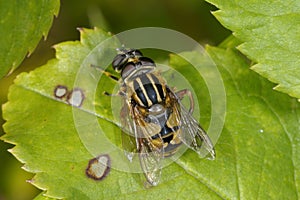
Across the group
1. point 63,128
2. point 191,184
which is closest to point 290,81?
point 191,184

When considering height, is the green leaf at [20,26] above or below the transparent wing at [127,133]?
above

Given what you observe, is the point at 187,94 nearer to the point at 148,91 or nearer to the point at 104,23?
the point at 148,91

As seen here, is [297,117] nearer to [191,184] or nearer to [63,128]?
[191,184]

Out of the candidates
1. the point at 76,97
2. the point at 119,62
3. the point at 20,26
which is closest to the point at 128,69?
the point at 119,62

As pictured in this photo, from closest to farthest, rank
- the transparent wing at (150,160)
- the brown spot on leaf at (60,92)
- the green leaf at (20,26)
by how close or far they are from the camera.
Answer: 1. the green leaf at (20,26)
2. the transparent wing at (150,160)
3. the brown spot on leaf at (60,92)

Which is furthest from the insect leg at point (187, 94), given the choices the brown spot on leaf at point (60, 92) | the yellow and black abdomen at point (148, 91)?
the brown spot on leaf at point (60, 92)

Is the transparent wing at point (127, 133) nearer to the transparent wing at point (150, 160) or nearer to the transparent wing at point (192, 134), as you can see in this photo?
the transparent wing at point (150, 160)
